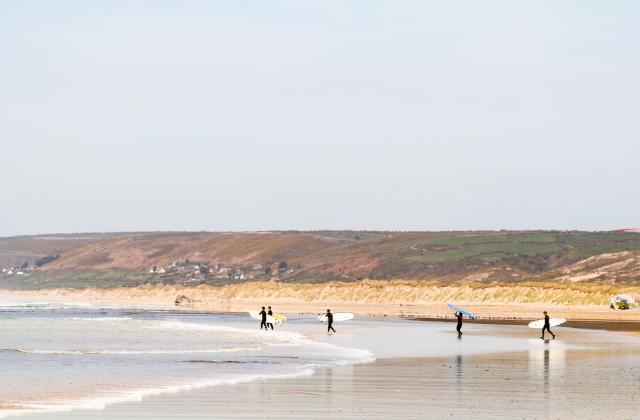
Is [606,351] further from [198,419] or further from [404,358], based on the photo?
[198,419]

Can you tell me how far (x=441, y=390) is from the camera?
93.1ft

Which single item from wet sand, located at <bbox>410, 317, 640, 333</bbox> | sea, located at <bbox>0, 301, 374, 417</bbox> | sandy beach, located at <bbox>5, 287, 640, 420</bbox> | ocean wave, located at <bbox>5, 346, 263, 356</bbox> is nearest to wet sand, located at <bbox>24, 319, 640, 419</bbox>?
sandy beach, located at <bbox>5, 287, 640, 420</bbox>

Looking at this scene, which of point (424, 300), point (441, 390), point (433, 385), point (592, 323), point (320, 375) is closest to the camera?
point (441, 390)

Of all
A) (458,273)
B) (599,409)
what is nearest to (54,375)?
(599,409)

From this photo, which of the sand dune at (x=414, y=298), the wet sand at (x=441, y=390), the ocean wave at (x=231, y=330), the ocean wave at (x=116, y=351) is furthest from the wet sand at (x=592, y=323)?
the ocean wave at (x=116, y=351)

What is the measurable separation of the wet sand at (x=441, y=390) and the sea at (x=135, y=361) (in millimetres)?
1290

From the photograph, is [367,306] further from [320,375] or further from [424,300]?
[320,375]

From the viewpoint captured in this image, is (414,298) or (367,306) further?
(414,298)

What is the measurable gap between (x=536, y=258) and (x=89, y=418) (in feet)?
482

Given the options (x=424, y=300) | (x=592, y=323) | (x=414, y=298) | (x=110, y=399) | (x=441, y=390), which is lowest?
(x=110, y=399)

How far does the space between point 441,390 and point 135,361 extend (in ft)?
46.2

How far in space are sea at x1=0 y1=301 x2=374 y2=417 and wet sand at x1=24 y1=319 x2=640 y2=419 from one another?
4.23 feet

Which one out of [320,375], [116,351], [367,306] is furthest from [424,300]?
[320,375]

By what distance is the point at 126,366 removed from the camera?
121ft
